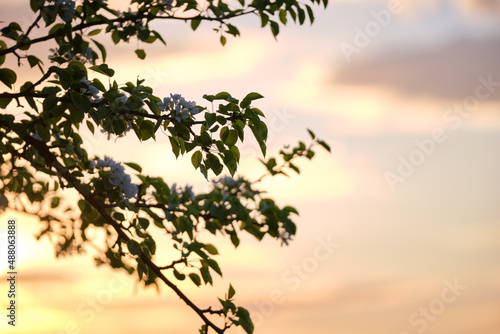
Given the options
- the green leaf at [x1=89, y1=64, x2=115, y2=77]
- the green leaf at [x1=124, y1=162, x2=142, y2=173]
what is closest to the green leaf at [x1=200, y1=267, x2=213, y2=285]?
the green leaf at [x1=124, y1=162, x2=142, y2=173]

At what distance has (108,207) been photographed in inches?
196

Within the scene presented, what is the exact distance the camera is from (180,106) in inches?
163

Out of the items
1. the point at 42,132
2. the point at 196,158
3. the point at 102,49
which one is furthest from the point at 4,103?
the point at 196,158

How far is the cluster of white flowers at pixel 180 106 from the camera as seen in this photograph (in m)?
4.12

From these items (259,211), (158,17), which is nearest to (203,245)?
(259,211)

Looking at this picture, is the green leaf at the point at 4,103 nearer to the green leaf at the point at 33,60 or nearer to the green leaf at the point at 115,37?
the green leaf at the point at 33,60

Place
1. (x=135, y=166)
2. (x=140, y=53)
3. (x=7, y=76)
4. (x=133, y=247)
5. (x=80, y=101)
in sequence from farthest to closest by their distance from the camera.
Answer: (x=140, y=53) < (x=135, y=166) < (x=133, y=247) < (x=7, y=76) < (x=80, y=101)

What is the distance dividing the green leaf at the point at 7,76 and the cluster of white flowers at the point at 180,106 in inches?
46.2

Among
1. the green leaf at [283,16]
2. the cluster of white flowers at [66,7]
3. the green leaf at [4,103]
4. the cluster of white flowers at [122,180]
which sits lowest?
the cluster of white flowers at [122,180]

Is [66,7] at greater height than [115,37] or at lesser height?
lesser

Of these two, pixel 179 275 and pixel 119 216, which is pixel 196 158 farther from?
pixel 179 275

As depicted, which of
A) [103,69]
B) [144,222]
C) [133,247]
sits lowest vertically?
[133,247]

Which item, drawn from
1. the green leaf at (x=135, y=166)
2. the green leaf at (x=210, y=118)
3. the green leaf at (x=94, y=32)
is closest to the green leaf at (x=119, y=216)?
the green leaf at (x=135, y=166)

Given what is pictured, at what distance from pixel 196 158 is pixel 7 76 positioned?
1.50 meters
